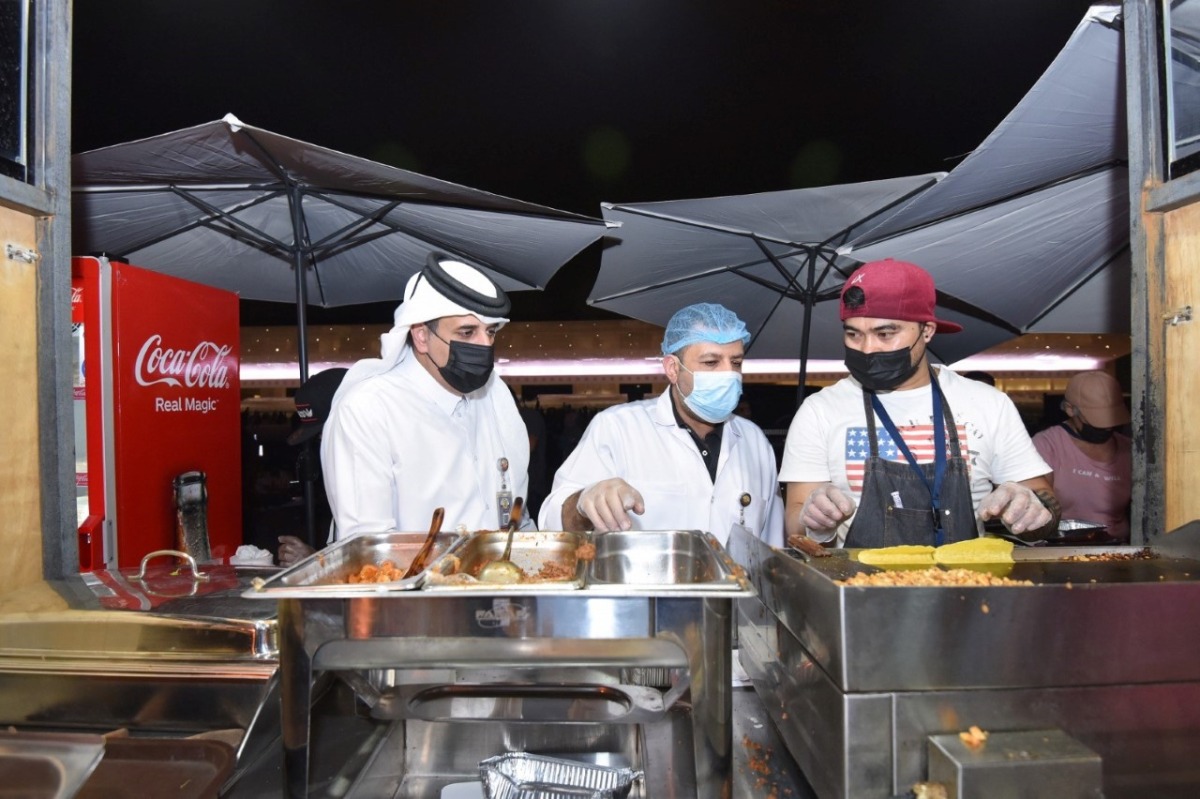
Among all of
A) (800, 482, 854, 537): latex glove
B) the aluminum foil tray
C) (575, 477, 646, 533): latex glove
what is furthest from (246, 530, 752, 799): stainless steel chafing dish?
(800, 482, 854, 537): latex glove

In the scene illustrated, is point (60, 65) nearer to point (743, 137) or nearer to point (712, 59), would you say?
point (712, 59)

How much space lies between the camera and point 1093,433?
13.3 feet

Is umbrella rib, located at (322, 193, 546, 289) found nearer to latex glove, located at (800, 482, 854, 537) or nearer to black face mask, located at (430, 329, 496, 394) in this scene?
black face mask, located at (430, 329, 496, 394)

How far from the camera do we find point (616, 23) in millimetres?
5914

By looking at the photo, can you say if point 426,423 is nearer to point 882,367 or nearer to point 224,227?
point 882,367

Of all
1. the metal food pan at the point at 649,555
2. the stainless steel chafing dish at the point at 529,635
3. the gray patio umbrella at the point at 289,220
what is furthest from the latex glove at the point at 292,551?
the metal food pan at the point at 649,555

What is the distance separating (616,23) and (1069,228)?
4044mm

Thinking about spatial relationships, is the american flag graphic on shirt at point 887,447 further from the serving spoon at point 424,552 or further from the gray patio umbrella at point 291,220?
the gray patio umbrella at point 291,220

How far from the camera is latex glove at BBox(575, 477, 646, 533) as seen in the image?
1.91 metres

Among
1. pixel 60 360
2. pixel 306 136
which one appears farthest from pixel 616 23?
pixel 60 360

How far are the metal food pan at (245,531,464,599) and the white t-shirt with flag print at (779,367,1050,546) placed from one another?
1347 mm

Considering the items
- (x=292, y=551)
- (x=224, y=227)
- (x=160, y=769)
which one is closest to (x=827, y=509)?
(x=160, y=769)

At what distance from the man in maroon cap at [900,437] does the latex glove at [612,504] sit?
0.56 m

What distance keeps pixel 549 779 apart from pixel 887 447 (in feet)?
5.23
